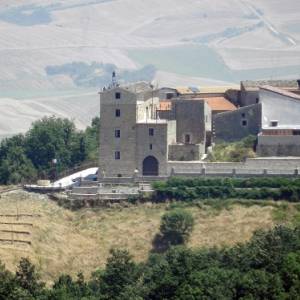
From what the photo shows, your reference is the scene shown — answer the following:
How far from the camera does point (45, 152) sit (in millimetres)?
57500

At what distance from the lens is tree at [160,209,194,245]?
162 feet

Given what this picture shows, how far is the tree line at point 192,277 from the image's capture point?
40781 mm

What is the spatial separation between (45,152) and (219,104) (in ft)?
18.4

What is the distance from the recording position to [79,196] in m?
52.1

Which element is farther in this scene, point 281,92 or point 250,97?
point 250,97

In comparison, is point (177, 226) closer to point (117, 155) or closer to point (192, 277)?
point (117, 155)

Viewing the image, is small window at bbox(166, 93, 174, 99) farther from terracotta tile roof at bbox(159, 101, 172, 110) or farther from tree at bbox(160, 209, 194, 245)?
tree at bbox(160, 209, 194, 245)

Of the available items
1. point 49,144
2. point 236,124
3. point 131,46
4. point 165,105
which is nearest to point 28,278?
point 165,105

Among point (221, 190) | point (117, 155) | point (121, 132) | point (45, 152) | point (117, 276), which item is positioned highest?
point (121, 132)

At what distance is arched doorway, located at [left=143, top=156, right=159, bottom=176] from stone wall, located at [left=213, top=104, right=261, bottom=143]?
276 cm

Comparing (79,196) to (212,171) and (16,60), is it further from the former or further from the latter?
(16,60)

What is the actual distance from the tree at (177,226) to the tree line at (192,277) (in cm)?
302

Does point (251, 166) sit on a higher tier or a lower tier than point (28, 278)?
higher

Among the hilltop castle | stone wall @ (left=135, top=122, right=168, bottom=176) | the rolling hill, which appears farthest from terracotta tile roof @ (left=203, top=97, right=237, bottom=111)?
the rolling hill
